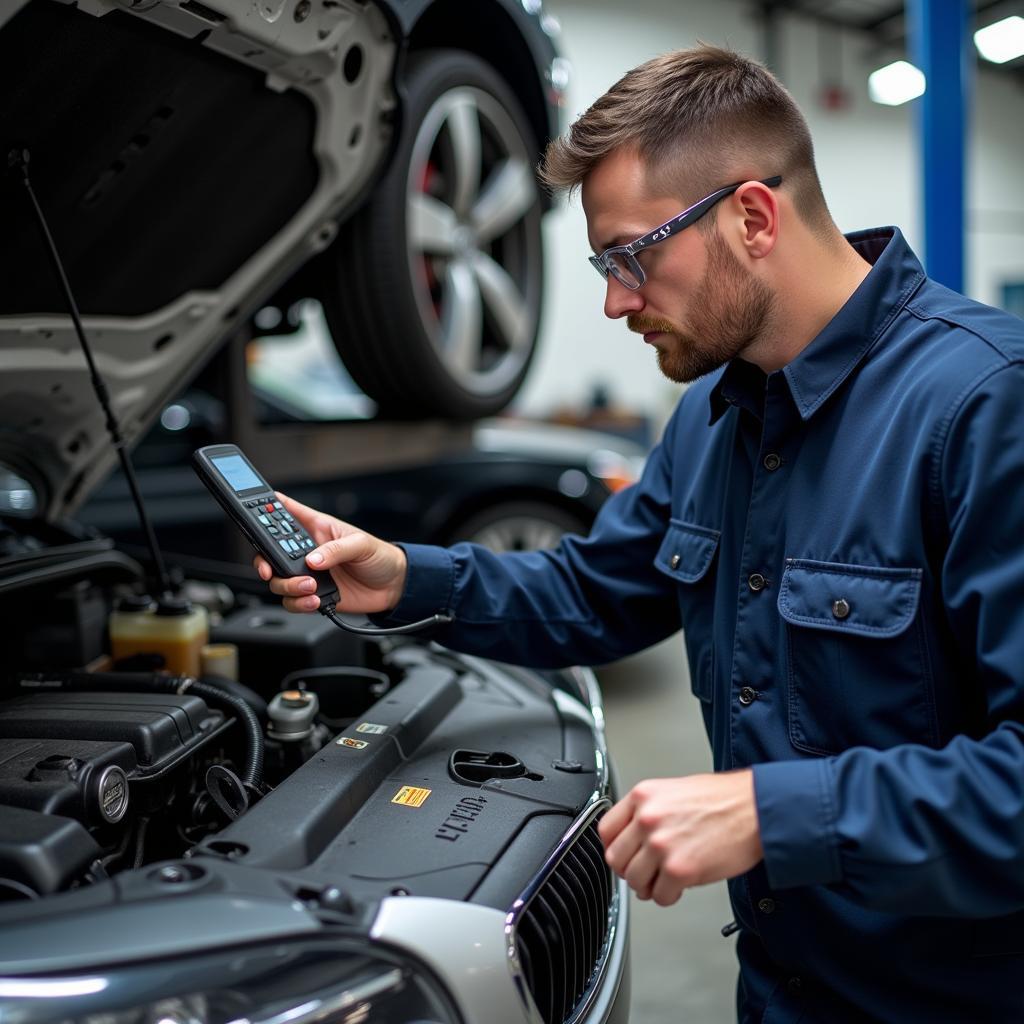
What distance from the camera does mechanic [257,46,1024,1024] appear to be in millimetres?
803

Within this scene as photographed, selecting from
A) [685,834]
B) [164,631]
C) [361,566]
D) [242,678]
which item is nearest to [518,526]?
[242,678]

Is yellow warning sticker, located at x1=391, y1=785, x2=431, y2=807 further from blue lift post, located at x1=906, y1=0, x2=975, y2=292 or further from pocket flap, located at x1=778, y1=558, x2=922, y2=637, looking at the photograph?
blue lift post, located at x1=906, y1=0, x2=975, y2=292

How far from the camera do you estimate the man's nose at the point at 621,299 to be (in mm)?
1092

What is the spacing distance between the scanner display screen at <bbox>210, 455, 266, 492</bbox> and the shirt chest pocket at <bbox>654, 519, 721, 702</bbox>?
1.71ft

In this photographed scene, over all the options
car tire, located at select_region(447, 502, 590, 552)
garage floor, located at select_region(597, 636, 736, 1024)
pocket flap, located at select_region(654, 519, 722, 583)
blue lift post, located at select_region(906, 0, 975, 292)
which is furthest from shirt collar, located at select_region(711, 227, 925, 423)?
blue lift post, located at select_region(906, 0, 975, 292)

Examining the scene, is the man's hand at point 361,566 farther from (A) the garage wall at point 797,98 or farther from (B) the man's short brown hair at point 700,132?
(A) the garage wall at point 797,98

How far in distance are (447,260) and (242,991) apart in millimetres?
1940

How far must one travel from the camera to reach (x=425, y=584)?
1.29 m

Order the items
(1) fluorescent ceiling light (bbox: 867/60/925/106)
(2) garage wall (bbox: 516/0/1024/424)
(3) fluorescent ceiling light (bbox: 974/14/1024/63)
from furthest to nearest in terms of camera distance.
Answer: (1) fluorescent ceiling light (bbox: 867/60/925/106), (3) fluorescent ceiling light (bbox: 974/14/1024/63), (2) garage wall (bbox: 516/0/1024/424)

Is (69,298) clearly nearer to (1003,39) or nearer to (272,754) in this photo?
(272,754)

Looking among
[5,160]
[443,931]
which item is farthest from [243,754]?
[5,160]

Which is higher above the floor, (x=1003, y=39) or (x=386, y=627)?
(x=1003, y=39)

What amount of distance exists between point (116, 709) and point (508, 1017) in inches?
22.8

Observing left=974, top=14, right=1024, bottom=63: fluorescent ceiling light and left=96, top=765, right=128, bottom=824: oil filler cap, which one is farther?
left=974, top=14, right=1024, bottom=63: fluorescent ceiling light
